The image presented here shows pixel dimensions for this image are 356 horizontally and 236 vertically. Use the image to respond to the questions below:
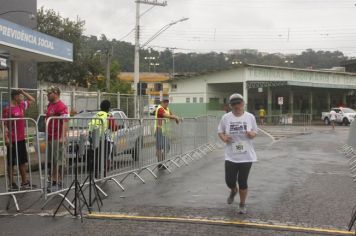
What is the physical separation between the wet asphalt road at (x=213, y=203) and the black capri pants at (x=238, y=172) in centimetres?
44

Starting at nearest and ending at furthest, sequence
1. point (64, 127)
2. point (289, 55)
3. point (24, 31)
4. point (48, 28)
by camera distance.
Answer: point (64, 127) < point (24, 31) < point (48, 28) < point (289, 55)

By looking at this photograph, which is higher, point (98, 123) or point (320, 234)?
point (98, 123)

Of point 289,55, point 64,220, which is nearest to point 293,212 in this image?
point 64,220

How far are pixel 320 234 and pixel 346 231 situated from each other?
0.40 metres

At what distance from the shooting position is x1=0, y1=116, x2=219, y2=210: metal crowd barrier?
8711 mm

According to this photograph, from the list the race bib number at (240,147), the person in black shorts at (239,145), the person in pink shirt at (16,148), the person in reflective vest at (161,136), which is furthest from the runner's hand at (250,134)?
the person in reflective vest at (161,136)

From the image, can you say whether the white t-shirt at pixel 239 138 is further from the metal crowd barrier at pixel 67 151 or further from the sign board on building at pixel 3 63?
the sign board on building at pixel 3 63

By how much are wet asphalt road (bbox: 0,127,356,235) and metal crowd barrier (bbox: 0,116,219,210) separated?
432 mm

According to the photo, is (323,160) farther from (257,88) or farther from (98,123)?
(257,88)

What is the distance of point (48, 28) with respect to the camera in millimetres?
52281

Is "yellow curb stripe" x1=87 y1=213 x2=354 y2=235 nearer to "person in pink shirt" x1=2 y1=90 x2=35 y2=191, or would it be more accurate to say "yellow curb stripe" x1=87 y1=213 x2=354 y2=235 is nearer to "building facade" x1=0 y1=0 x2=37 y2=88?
"person in pink shirt" x1=2 y1=90 x2=35 y2=191

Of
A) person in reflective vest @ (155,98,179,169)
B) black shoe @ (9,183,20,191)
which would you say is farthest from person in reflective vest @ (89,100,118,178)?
person in reflective vest @ (155,98,179,169)

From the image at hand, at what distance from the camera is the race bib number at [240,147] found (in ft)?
26.8

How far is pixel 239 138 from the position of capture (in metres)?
8.23
